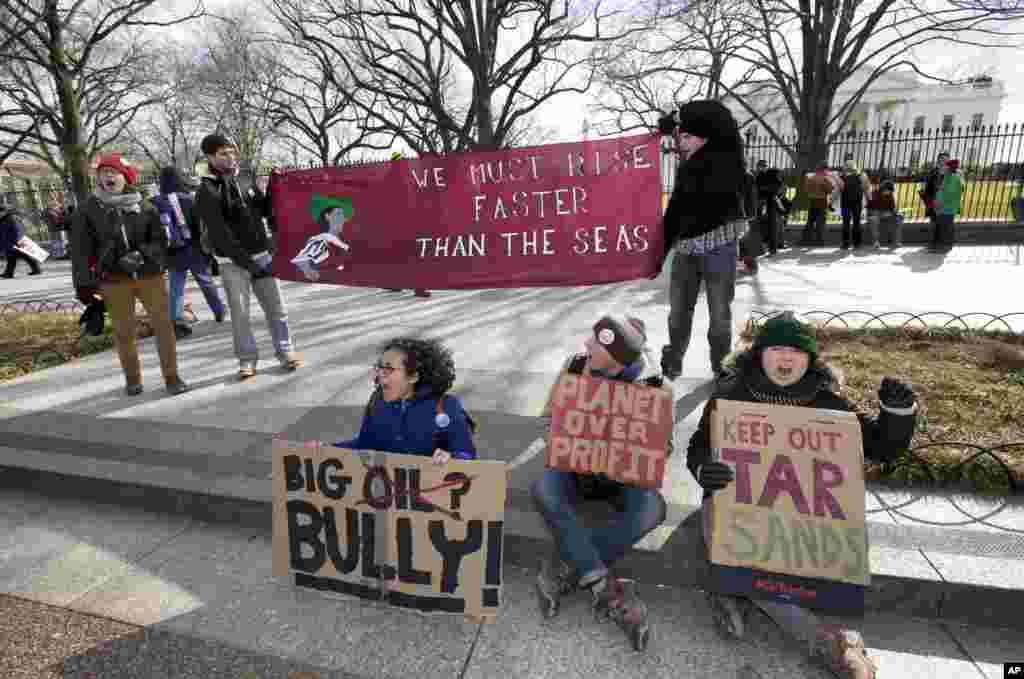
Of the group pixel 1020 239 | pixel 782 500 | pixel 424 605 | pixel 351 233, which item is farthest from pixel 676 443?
pixel 1020 239

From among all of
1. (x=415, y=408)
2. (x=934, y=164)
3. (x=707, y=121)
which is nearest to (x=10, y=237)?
(x=415, y=408)

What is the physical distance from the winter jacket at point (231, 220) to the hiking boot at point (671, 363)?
131 inches

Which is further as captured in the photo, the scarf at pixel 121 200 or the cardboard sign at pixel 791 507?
the scarf at pixel 121 200

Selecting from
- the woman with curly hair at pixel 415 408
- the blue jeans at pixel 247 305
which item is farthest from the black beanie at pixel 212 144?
the woman with curly hair at pixel 415 408

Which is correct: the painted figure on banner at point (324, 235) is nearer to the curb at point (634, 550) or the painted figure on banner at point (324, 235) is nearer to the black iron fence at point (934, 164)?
the curb at point (634, 550)

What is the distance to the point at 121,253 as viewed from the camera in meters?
4.21

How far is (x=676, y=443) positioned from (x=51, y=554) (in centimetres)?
340

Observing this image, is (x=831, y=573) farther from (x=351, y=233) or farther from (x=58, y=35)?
(x=58, y=35)

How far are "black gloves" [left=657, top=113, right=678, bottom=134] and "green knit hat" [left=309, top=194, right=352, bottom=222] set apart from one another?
2110 millimetres

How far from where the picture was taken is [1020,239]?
38.1ft

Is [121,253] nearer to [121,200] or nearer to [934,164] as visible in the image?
[121,200]

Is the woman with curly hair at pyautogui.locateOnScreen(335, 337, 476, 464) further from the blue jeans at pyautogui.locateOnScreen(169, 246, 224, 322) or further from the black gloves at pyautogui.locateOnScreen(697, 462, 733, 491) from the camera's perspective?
the blue jeans at pyautogui.locateOnScreen(169, 246, 224, 322)

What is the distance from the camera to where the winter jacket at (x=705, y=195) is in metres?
3.61

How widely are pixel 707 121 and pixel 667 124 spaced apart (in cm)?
28
